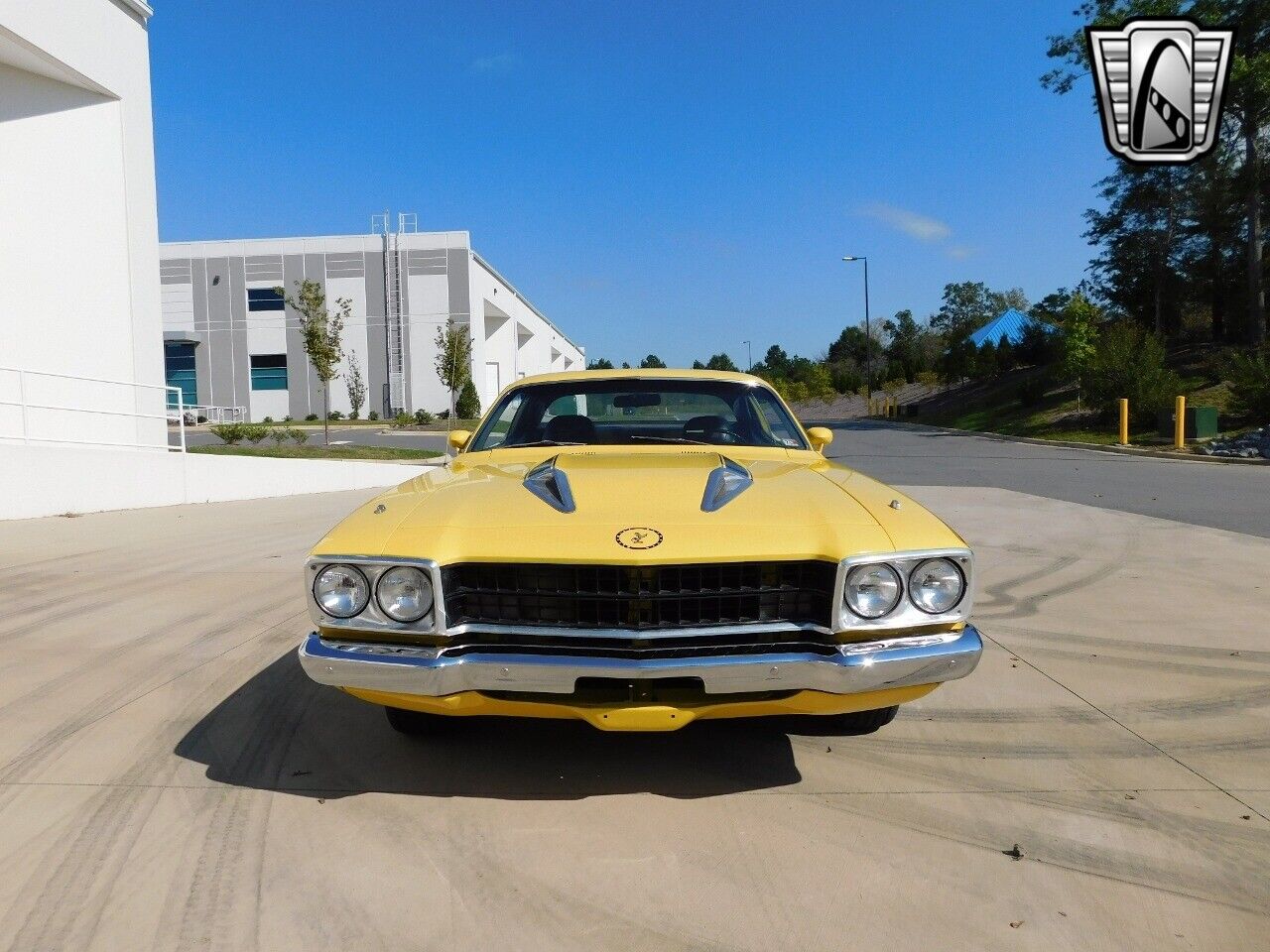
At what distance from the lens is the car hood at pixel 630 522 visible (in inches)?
94.5

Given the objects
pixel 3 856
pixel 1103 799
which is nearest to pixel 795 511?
pixel 1103 799

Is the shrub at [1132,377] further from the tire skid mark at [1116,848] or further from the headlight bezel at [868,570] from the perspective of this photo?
the headlight bezel at [868,570]

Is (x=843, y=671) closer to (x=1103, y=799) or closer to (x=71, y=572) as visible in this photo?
(x=1103, y=799)

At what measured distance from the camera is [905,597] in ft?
8.15

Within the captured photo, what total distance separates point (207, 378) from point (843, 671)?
154ft

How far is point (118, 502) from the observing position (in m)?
10.5

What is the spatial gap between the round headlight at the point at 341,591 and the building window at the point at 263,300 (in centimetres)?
4424

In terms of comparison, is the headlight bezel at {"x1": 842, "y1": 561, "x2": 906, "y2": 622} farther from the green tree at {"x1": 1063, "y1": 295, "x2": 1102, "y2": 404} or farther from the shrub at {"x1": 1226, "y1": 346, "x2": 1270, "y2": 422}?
the green tree at {"x1": 1063, "y1": 295, "x2": 1102, "y2": 404}

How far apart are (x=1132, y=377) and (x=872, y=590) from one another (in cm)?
2576

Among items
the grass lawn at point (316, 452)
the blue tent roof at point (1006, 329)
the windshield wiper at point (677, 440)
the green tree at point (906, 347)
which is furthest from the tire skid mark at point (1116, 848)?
the green tree at point (906, 347)

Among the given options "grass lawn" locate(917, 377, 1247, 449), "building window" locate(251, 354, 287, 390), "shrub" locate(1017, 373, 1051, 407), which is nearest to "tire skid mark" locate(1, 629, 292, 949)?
"grass lawn" locate(917, 377, 1247, 449)

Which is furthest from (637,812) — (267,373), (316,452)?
(267,373)

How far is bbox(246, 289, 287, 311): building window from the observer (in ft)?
140

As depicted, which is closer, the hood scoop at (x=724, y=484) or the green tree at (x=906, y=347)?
the hood scoop at (x=724, y=484)
